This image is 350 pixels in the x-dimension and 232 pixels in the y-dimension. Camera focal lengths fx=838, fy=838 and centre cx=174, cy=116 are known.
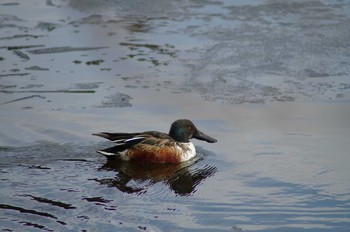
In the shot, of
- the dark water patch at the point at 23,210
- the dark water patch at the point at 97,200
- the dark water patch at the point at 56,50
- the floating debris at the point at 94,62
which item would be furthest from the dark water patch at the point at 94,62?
the dark water patch at the point at 23,210

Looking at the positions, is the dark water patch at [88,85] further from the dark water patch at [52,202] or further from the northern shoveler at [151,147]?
the dark water patch at [52,202]

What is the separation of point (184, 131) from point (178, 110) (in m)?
0.97

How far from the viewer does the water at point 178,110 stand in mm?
7457

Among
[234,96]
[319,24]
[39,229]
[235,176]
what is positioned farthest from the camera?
[319,24]

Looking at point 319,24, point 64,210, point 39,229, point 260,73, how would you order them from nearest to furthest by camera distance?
1. point 39,229
2. point 64,210
3. point 260,73
4. point 319,24

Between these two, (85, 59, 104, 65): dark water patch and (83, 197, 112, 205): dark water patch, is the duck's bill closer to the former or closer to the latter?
(83, 197, 112, 205): dark water patch

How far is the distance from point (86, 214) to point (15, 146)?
2.18m

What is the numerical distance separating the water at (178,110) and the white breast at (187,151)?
9 cm

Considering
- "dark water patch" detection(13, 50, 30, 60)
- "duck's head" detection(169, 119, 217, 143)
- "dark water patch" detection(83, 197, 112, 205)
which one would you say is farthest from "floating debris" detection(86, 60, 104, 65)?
"dark water patch" detection(83, 197, 112, 205)

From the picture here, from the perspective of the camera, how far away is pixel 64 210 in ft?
23.9

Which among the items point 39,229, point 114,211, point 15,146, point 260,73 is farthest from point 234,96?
point 39,229

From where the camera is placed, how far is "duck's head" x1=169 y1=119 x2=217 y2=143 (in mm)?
9430

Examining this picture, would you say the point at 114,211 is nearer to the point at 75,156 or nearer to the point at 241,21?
the point at 75,156

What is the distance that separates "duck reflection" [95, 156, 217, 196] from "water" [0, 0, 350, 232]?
22mm
